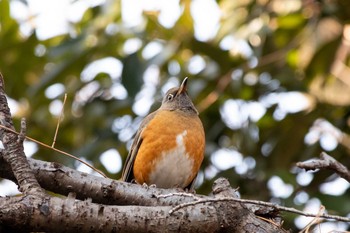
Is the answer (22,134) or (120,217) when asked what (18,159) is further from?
(120,217)

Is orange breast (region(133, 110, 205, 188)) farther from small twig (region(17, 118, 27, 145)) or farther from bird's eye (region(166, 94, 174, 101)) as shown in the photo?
small twig (region(17, 118, 27, 145))

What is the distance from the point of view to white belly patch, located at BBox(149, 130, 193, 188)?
210 inches

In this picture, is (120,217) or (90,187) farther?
(90,187)

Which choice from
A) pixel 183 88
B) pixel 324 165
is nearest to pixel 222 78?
pixel 183 88

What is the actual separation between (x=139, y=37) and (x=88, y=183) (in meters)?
3.07

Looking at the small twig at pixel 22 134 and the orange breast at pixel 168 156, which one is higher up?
the small twig at pixel 22 134

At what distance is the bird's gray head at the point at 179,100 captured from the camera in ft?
20.2

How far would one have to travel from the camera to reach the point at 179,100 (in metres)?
6.36

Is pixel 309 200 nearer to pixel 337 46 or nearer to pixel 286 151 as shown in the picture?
pixel 286 151

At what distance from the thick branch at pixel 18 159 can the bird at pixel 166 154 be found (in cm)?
196

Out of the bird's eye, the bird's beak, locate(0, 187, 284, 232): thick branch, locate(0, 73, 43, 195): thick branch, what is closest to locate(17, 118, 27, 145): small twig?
locate(0, 73, 43, 195): thick branch

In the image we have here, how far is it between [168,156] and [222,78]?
140 centimetres

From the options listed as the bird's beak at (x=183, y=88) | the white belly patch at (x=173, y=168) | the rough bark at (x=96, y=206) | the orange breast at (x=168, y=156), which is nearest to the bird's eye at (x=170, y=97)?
the bird's beak at (x=183, y=88)

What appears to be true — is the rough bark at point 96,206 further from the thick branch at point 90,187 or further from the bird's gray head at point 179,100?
the bird's gray head at point 179,100
